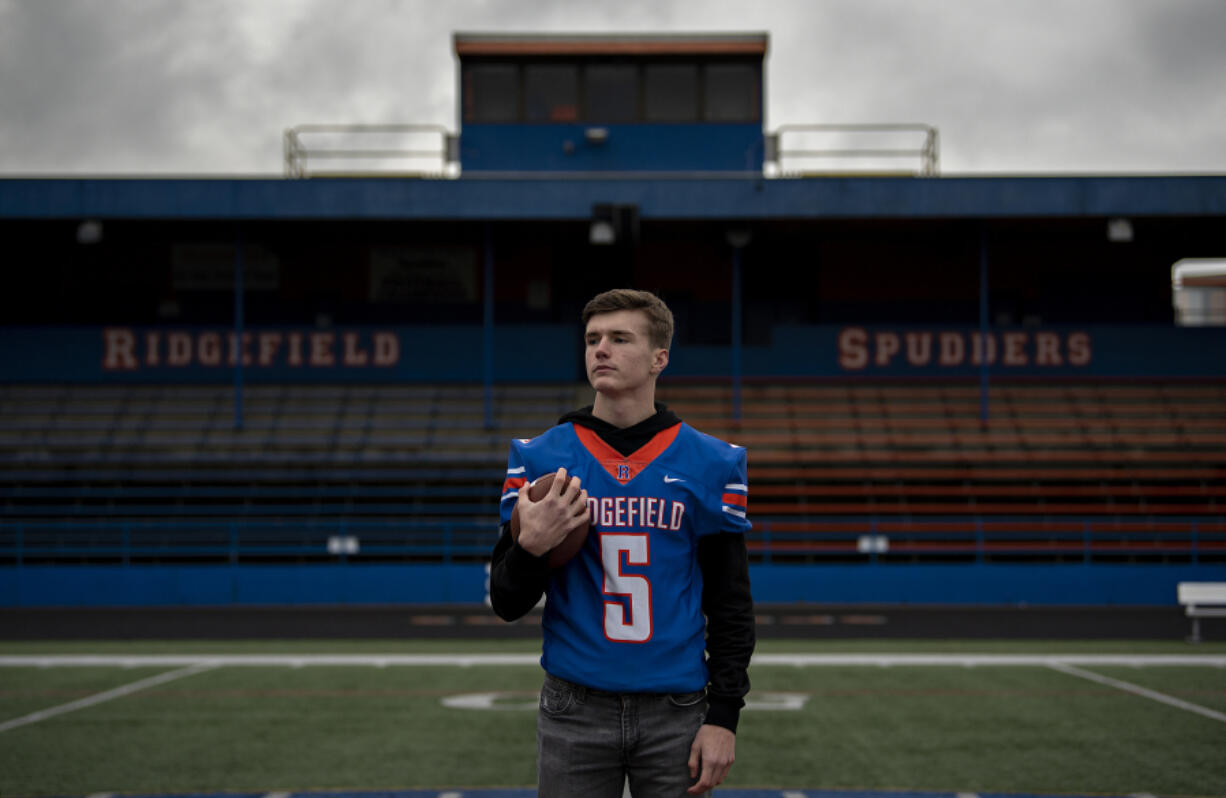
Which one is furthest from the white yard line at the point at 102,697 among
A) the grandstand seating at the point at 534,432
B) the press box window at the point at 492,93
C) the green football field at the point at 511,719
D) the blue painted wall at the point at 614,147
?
the press box window at the point at 492,93

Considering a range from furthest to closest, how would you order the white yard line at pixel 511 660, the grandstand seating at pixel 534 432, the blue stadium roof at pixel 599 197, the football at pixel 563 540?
the blue stadium roof at pixel 599 197, the grandstand seating at pixel 534 432, the white yard line at pixel 511 660, the football at pixel 563 540

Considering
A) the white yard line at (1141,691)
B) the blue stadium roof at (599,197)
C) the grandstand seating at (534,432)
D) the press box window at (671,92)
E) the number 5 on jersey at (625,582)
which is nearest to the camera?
the number 5 on jersey at (625,582)

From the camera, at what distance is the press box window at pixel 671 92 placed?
24.3 metres

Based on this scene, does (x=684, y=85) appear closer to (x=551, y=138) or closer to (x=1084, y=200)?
(x=551, y=138)

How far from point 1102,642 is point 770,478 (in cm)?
749

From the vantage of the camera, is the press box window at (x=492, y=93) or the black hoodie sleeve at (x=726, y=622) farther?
the press box window at (x=492, y=93)

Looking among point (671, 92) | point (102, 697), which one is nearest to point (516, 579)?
point (102, 697)

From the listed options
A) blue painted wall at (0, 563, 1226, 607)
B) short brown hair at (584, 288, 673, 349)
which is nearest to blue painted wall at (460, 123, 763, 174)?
blue painted wall at (0, 563, 1226, 607)

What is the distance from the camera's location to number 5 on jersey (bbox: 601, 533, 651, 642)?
2857mm

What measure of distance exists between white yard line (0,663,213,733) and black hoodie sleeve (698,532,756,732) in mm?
7287

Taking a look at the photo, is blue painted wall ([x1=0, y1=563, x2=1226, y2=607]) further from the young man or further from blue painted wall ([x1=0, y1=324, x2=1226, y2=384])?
the young man

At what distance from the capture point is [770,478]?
19469 millimetres

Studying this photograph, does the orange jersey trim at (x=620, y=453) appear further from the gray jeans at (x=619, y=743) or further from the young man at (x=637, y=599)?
the gray jeans at (x=619, y=743)

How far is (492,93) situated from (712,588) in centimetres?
2296
